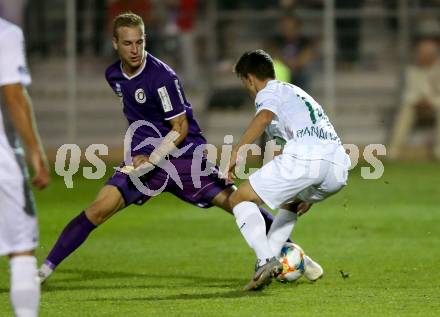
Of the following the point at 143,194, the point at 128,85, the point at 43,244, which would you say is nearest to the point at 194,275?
the point at 143,194

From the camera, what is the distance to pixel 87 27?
72.5ft

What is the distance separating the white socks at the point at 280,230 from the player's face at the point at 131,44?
1695mm

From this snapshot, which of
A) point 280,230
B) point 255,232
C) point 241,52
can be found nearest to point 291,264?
point 280,230

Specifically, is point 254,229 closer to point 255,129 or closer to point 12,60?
point 255,129

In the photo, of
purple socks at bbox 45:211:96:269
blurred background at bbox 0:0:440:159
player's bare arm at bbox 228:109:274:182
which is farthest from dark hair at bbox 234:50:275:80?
blurred background at bbox 0:0:440:159

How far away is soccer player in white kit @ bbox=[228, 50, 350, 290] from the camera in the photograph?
8.39m

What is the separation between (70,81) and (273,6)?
14.0 ft

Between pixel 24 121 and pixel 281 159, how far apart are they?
2940mm

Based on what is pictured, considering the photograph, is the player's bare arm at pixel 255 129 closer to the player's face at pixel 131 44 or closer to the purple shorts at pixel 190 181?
the purple shorts at pixel 190 181

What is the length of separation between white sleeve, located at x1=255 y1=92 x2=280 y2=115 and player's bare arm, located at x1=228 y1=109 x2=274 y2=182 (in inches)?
1.1

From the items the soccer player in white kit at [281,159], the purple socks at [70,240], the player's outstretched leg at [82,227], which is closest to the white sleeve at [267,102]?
the soccer player in white kit at [281,159]

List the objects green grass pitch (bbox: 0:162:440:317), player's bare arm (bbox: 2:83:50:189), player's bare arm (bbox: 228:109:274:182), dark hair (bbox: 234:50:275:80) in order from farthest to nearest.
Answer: dark hair (bbox: 234:50:275:80) < player's bare arm (bbox: 228:109:274:182) < green grass pitch (bbox: 0:162:440:317) < player's bare arm (bbox: 2:83:50:189)

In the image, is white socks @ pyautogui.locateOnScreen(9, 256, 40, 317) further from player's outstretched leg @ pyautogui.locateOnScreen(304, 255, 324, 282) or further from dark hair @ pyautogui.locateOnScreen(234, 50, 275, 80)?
player's outstretched leg @ pyautogui.locateOnScreen(304, 255, 324, 282)

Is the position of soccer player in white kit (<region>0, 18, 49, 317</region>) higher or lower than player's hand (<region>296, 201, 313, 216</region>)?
higher
